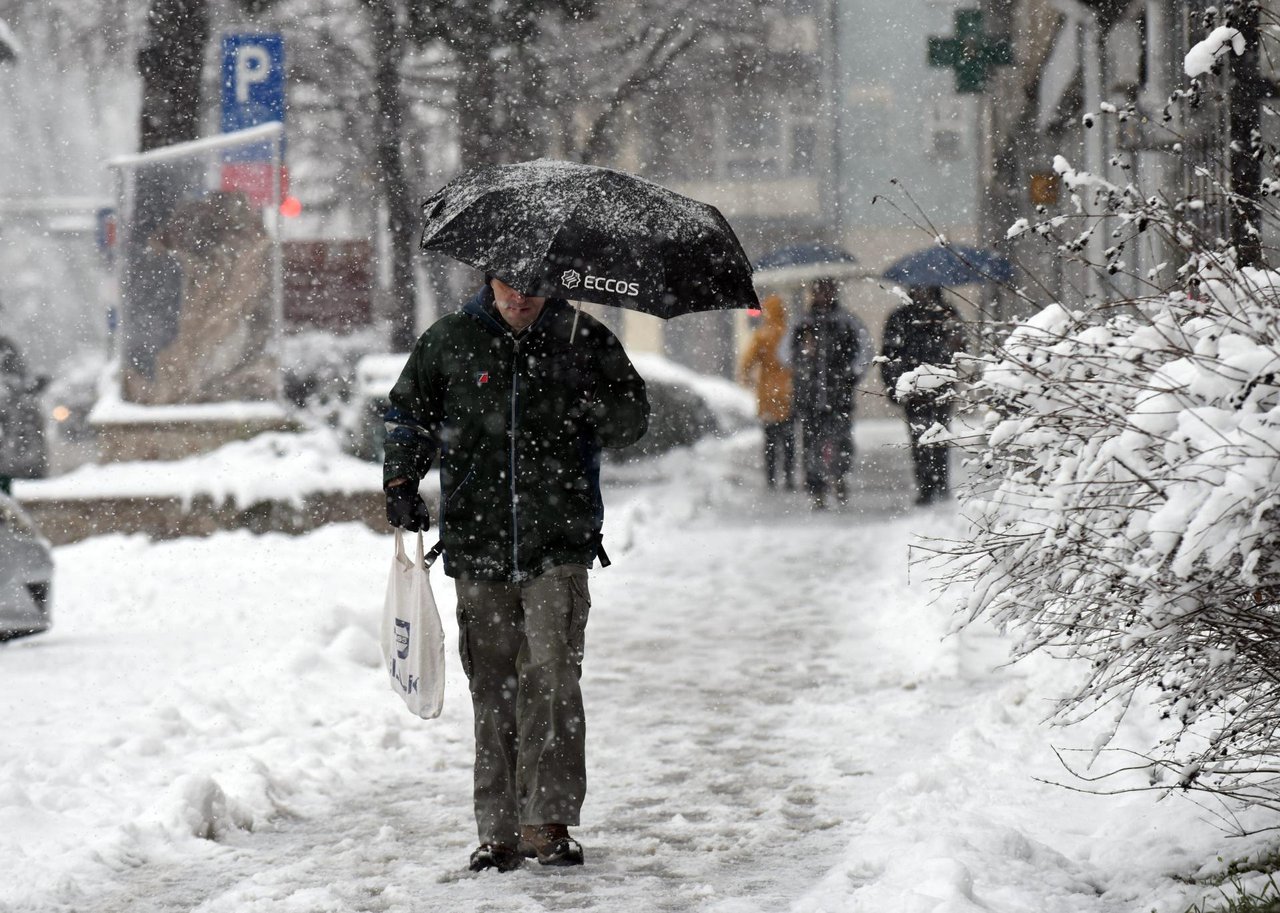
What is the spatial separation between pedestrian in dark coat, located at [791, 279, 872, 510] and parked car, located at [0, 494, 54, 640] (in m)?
8.53

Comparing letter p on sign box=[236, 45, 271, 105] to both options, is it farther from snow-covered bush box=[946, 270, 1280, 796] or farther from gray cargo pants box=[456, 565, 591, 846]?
snow-covered bush box=[946, 270, 1280, 796]

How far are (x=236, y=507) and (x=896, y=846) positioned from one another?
9.22m

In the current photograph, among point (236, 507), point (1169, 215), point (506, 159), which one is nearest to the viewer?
point (1169, 215)

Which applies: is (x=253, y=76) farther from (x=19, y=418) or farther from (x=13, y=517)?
(x=13, y=517)

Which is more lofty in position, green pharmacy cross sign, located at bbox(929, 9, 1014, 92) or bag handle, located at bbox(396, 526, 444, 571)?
green pharmacy cross sign, located at bbox(929, 9, 1014, 92)

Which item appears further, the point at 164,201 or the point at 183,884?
the point at 164,201

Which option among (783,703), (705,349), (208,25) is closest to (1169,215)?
(783,703)

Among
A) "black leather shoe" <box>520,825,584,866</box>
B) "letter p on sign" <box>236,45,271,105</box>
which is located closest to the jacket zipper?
"black leather shoe" <box>520,825,584,866</box>

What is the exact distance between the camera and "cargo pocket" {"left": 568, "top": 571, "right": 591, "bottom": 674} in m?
5.10

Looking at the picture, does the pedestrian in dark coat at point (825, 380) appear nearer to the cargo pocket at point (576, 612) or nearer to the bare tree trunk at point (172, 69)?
the bare tree trunk at point (172, 69)

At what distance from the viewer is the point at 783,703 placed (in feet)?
25.4

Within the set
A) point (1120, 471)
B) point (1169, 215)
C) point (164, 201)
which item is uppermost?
point (164, 201)

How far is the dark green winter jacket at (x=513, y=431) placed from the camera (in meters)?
5.07

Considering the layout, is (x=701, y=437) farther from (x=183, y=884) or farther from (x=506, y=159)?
(x=183, y=884)
